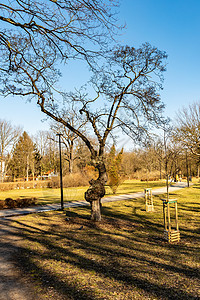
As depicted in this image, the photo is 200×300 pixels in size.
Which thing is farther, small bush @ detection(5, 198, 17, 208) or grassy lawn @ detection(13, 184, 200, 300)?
small bush @ detection(5, 198, 17, 208)

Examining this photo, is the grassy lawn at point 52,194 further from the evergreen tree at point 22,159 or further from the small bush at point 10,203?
the evergreen tree at point 22,159

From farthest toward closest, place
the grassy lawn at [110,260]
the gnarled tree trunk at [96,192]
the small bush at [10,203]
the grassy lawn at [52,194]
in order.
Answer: the grassy lawn at [52,194] → the small bush at [10,203] → the gnarled tree trunk at [96,192] → the grassy lawn at [110,260]

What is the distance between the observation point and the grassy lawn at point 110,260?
402 cm

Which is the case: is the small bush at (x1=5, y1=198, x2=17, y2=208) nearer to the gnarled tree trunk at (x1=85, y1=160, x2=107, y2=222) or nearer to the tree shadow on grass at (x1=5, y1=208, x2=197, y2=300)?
the tree shadow on grass at (x1=5, y1=208, x2=197, y2=300)

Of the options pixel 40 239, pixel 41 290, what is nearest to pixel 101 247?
pixel 40 239

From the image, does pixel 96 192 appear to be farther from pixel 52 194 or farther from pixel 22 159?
pixel 22 159

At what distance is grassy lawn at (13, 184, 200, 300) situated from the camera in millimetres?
4023

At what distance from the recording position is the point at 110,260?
556 cm

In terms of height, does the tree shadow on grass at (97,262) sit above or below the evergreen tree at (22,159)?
below

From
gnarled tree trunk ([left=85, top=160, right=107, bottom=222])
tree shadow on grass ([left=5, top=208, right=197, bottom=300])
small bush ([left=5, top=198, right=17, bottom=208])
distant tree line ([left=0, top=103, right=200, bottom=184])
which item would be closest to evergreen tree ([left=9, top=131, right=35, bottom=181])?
distant tree line ([left=0, top=103, right=200, bottom=184])

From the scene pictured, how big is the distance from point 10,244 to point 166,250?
485 centimetres

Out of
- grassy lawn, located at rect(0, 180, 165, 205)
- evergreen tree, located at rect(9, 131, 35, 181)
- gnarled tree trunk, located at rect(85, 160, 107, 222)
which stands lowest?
grassy lawn, located at rect(0, 180, 165, 205)

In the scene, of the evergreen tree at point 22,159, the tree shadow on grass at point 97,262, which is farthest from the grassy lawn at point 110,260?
the evergreen tree at point 22,159

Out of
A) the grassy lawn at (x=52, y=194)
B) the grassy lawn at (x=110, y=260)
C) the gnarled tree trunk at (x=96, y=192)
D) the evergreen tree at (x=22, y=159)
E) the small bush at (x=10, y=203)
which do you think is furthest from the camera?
the evergreen tree at (x=22, y=159)
